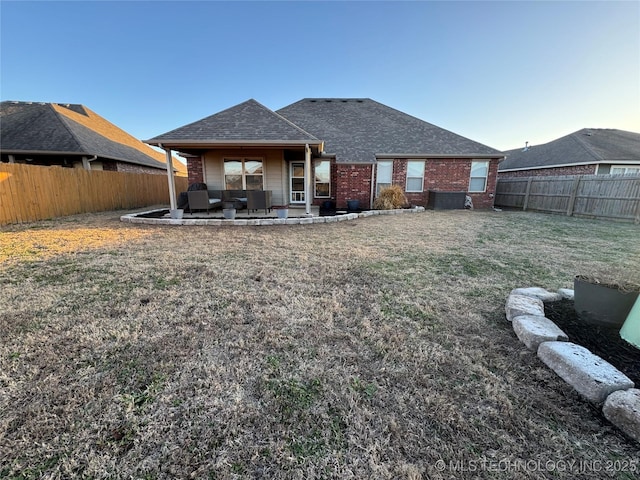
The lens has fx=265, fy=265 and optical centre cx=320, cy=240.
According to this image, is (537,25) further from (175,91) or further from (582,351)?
(175,91)

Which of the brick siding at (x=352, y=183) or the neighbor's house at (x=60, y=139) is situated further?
the neighbor's house at (x=60, y=139)

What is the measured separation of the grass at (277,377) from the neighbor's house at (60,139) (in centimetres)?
1149

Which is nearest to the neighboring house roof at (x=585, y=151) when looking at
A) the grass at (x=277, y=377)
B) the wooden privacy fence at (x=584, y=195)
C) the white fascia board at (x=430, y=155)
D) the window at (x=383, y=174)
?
the wooden privacy fence at (x=584, y=195)

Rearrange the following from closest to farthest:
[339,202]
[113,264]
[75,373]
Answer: [75,373]
[113,264]
[339,202]

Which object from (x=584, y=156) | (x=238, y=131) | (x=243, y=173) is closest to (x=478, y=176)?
(x=584, y=156)

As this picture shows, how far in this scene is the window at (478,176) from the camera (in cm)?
1283

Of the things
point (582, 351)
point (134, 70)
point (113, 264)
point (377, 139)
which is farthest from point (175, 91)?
point (582, 351)

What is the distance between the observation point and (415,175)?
1299cm

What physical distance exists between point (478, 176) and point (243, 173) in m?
11.1

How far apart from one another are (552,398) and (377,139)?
13.3m

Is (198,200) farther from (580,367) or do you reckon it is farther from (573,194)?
(573,194)

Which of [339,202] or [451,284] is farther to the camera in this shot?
[339,202]

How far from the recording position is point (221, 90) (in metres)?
16.6

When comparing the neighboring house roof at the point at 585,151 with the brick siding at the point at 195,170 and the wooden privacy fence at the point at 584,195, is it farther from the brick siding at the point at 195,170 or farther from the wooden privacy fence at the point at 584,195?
the brick siding at the point at 195,170
